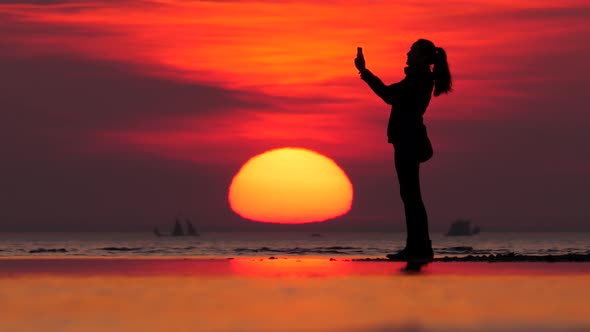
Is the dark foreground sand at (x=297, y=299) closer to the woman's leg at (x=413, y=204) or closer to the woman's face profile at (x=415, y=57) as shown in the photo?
the woman's leg at (x=413, y=204)

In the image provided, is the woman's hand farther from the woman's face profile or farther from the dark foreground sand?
the dark foreground sand

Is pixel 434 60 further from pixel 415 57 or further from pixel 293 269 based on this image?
pixel 293 269

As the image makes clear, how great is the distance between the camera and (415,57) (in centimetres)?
2952

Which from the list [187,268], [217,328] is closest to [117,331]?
[217,328]

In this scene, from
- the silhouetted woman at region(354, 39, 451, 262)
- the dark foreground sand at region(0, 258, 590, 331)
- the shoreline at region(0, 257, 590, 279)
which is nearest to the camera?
the dark foreground sand at region(0, 258, 590, 331)

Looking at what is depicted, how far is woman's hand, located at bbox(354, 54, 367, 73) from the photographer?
93.1ft

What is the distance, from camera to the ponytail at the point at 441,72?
97.5ft

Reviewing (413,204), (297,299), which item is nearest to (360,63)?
(413,204)

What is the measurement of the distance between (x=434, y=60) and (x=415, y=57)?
0.51 meters

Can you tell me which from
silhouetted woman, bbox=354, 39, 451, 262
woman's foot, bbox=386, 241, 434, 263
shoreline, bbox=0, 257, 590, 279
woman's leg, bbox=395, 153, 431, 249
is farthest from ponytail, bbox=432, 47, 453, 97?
shoreline, bbox=0, 257, 590, 279

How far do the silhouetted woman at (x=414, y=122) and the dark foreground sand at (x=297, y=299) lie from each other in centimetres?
443

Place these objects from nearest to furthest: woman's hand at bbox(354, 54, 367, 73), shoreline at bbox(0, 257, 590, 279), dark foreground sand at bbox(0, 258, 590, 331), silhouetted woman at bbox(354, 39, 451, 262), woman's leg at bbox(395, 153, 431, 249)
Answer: dark foreground sand at bbox(0, 258, 590, 331) → shoreline at bbox(0, 257, 590, 279) → woman's hand at bbox(354, 54, 367, 73) → silhouetted woman at bbox(354, 39, 451, 262) → woman's leg at bbox(395, 153, 431, 249)

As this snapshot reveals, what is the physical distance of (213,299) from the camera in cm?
1727

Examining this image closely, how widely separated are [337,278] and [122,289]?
184 inches
